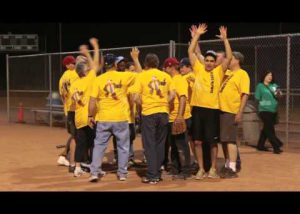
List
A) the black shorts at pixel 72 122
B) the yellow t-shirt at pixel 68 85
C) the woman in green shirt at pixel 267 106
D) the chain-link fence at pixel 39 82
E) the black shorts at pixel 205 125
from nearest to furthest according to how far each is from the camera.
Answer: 1. the black shorts at pixel 205 125
2. the black shorts at pixel 72 122
3. the yellow t-shirt at pixel 68 85
4. the woman in green shirt at pixel 267 106
5. the chain-link fence at pixel 39 82

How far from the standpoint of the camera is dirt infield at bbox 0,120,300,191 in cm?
779

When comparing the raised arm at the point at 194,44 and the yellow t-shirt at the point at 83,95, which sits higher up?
the raised arm at the point at 194,44

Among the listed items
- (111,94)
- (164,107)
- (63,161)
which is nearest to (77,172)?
(63,161)

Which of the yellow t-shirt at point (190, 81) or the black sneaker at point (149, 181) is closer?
the black sneaker at point (149, 181)

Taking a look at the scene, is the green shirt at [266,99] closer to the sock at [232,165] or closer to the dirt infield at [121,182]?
the dirt infield at [121,182]

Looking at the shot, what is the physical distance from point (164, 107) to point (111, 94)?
871 mm

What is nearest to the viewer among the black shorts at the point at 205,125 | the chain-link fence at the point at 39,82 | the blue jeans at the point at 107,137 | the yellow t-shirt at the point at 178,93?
the blue jeans at the point at 107,137

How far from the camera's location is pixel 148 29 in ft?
128

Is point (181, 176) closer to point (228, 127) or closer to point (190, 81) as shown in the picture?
point (228, 127)

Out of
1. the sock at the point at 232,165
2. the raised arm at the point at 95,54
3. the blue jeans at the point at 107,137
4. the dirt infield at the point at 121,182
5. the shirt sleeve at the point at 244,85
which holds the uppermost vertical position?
the raised arm at the point at 95,54

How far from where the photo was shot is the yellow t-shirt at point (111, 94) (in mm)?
8062

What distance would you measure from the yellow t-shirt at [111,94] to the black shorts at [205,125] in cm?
118

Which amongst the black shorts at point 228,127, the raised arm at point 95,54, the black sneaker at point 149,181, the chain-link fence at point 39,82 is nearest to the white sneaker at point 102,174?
the black sneaker at point 149,181

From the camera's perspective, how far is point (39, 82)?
1145 inches
